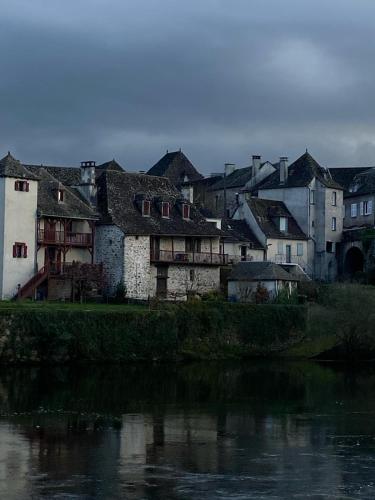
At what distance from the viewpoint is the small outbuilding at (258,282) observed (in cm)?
8619

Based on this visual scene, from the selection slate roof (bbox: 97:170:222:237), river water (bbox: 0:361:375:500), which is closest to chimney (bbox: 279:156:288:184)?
slate roof (bbox: 97:170:222:237)

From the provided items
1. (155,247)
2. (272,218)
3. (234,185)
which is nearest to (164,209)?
(155,247)

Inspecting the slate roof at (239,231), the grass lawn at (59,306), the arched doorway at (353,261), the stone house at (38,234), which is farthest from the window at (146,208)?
the arched doorway at (353,261)

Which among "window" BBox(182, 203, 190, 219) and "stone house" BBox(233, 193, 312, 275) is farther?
"stone house" BBox(233, 193, 312, 275)

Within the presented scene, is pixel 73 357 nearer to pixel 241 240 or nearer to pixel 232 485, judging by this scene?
pixel 241 240

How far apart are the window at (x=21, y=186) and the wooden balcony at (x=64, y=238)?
334 cm

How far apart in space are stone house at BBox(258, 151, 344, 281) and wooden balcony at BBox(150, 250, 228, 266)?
15.5 m

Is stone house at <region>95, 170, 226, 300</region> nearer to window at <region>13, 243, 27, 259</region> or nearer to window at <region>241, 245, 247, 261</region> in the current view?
window at <region>241, 245, 247, 261</region>

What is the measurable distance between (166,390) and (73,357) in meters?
15.4

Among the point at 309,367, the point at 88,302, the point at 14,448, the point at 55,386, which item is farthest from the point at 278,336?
the point at 14,448

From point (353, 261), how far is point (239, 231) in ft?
45.7

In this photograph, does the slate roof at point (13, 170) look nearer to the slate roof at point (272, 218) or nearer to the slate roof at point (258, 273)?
the slate roof at point (258, 273)

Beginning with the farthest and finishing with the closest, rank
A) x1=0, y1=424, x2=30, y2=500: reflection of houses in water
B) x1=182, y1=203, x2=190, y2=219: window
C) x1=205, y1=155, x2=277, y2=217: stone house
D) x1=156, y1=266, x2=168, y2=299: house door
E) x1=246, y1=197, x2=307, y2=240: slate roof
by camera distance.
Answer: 1. x1=205, y1=155, x2=277, y2=217: stone house
2. x1=246, y1=197, x2=307, y2=240: slate roof
3. x1=182, y1=203, x2=190, y2=219: window
4. x1=156, y1=266, x2=168, y2=299: house door
5. x1=0, y1=424, x2=30, y2=500: reflection of houses in water

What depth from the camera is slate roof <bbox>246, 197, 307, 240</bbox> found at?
100 metres
